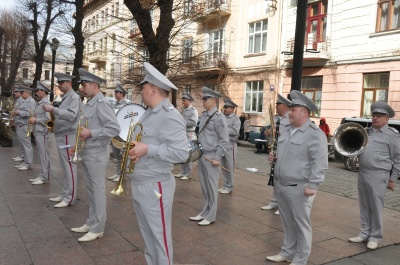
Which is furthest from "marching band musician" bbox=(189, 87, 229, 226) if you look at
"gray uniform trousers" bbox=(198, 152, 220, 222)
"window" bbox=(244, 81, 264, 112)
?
"window" bbox=(244, 81, 264, 112)

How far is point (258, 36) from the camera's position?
2317cm

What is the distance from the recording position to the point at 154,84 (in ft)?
10.8

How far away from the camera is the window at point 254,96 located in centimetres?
2294

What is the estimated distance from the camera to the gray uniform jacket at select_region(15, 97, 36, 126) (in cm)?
958

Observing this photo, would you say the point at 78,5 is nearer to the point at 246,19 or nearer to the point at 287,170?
the point at 246,19

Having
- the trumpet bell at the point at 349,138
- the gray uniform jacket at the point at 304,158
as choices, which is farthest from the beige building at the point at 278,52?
the gray uniform jacket at the point at 304,158

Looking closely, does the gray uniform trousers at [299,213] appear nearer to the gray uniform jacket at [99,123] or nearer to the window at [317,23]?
the gray uniform jacket at [99,123]

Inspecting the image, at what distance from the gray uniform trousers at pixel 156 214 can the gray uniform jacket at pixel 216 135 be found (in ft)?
8.25

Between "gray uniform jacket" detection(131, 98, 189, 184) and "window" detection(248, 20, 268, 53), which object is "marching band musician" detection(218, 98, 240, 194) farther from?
"window" detection(248, 20, 268, 53)

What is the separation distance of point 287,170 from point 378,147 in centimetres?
182

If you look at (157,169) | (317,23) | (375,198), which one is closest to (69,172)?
(157,169)

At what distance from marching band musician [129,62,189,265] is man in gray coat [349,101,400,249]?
3.17 meters

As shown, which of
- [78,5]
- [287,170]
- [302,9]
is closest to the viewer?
[287,170]

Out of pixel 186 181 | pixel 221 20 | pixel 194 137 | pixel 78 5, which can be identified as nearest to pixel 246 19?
pixel 221 20
